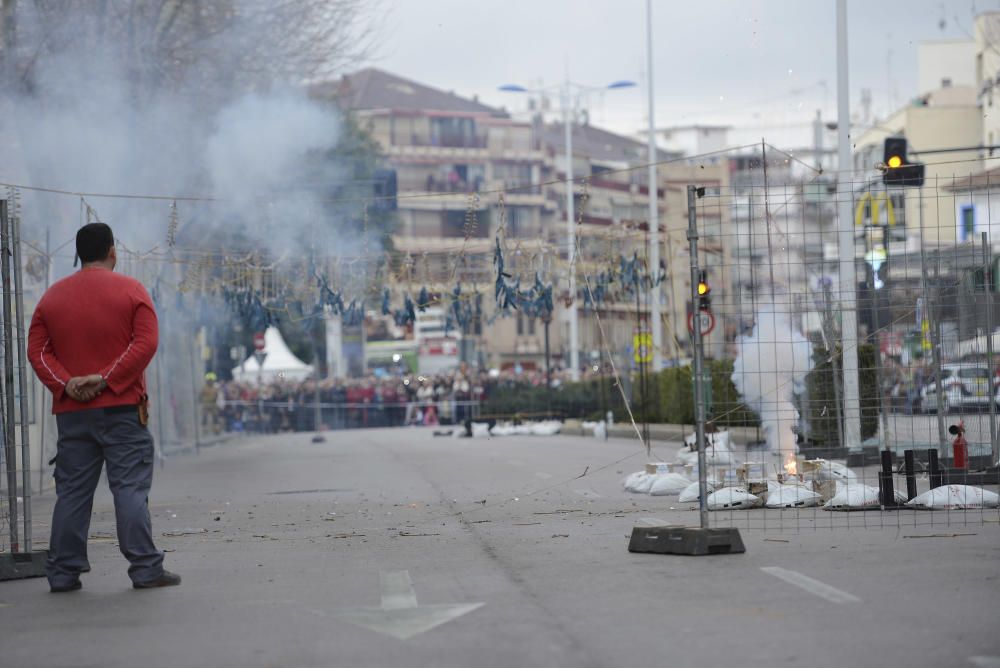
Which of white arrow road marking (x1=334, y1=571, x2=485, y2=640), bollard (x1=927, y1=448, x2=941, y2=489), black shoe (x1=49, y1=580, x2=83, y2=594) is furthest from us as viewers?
bollard (x1=927, y1=448, x2=941, y2=489)

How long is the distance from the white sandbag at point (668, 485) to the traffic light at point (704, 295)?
1738 millimetres

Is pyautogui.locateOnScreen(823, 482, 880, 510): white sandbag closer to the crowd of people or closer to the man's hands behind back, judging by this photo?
the man's hands behind back

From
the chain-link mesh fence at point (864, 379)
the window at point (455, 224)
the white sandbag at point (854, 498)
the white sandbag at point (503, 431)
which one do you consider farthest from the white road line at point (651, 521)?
the window at point (455, 224)

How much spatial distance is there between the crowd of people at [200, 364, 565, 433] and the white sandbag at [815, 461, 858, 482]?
31.3m

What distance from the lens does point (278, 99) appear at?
31.0 meters

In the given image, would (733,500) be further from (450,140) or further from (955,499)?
(450,140)

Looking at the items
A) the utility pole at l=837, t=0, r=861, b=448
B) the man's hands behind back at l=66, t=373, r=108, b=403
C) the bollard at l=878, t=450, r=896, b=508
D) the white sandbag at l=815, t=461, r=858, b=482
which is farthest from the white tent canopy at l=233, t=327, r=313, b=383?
the man's hands behind back at l=66, t=373, r=108, b=403

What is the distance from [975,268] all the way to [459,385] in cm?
3198

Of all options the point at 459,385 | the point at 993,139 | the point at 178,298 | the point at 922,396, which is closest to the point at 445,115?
the point at 993,139

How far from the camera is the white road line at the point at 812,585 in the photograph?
6703 millimetres

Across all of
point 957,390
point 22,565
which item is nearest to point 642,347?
point 957,390

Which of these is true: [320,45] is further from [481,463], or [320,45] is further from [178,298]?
[481,463]

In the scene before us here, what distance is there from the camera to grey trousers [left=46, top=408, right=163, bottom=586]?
25.5ft

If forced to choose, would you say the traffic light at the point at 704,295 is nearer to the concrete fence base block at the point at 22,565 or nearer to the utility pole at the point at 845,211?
the utility pole at the point at 845,211
